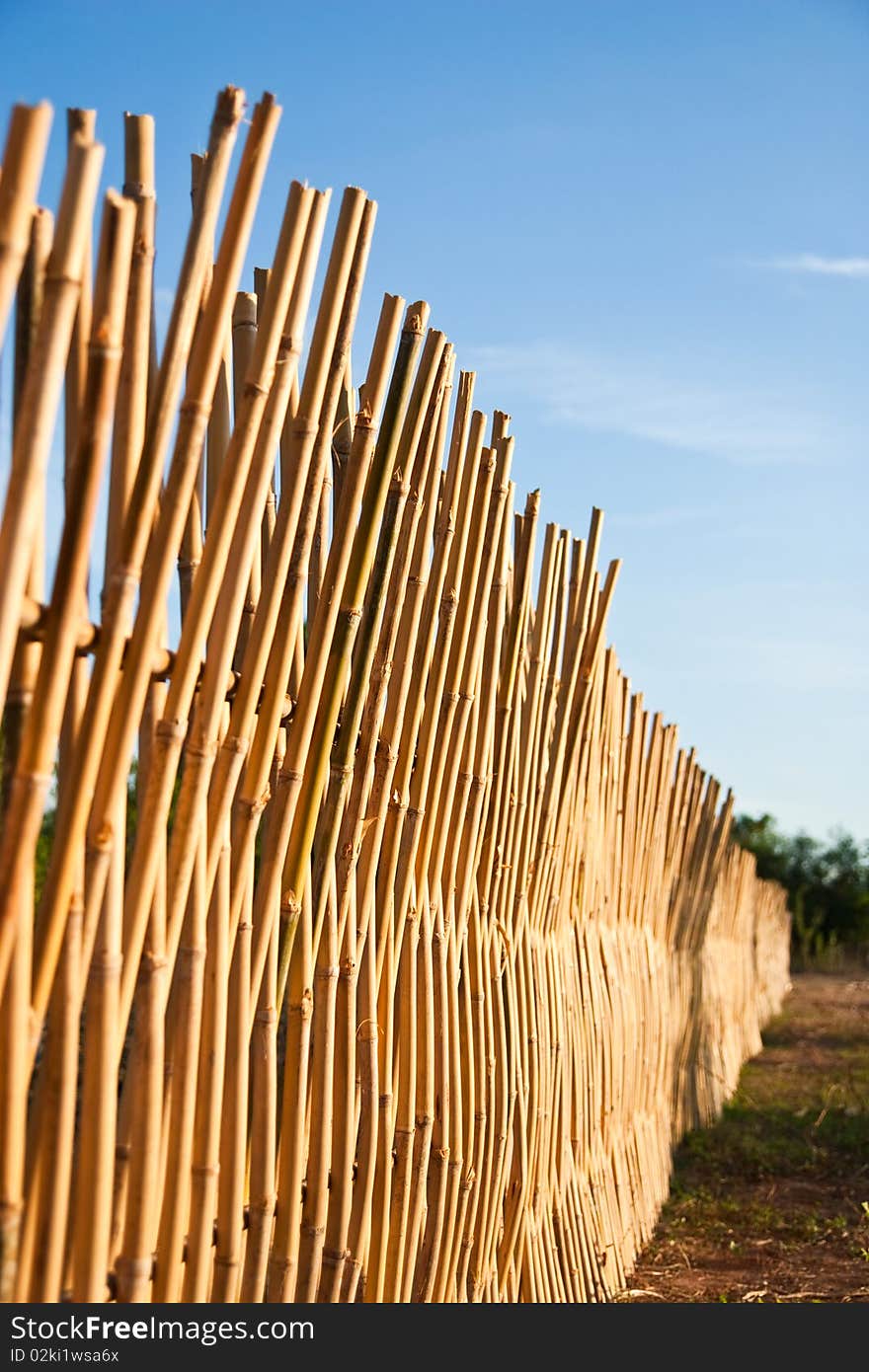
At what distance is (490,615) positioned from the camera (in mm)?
2584

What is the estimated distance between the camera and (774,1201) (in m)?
4.52

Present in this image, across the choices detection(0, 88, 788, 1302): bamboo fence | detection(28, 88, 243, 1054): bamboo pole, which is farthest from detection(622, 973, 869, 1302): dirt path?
detection(28, 88, 243, 1054): bamboo pole

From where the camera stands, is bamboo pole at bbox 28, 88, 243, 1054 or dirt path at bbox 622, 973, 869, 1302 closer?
bamboo pole at bbox 28, 88, 243, 1054

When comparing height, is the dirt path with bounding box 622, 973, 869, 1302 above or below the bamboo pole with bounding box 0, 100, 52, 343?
below

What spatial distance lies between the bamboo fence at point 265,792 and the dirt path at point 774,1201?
0.74 meters

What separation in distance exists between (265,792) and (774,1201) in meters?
3.55

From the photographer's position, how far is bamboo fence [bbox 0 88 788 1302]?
4.05 feet

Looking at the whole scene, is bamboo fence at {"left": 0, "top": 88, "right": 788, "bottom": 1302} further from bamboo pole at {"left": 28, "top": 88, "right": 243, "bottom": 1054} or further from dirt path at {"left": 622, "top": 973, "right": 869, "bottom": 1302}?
dirt path at {"left": 622, "top": 973, "right": 869, "bottom": 1302}

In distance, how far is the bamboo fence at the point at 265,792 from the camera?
1234 mm

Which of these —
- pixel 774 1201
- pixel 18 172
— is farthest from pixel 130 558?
pixel 774 1201

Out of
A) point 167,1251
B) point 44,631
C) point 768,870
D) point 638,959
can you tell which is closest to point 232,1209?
point 167,1251

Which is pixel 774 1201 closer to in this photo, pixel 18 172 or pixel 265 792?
pixel 265 792

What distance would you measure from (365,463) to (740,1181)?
383cm

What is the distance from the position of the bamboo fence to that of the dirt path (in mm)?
735
